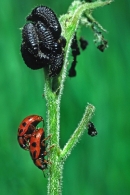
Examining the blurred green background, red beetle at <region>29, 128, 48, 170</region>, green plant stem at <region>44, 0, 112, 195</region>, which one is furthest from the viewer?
the blurred green background

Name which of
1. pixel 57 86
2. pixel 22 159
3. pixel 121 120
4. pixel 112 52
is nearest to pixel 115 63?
pixel 112 52

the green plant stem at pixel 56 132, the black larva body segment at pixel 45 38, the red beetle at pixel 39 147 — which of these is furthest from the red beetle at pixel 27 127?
the black larva body segment at pixel 45 38

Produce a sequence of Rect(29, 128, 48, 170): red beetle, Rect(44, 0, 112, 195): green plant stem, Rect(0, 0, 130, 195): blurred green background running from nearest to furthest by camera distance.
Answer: Rect(44, 0, 112, 195): green plant stem < Rect(29, 128, 48, 170): red beetle < Rect(0, 0, 130, 195): blurred green background

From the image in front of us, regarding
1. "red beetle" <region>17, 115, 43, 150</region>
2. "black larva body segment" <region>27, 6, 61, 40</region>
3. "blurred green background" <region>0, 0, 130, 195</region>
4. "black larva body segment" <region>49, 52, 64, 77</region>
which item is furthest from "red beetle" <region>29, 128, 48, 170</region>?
Result: "blurred green background" <region>0, 0, 130, 195</region>

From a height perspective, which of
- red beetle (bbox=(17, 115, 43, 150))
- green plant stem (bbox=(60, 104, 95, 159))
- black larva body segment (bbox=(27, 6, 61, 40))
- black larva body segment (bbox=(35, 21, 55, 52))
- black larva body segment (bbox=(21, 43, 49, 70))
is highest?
black larva body segment (bbox=(27, 6, 61, 40))

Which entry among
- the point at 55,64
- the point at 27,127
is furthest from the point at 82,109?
the point at 55,64

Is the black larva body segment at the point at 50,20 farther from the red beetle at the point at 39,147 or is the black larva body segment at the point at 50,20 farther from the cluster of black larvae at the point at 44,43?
the red beetle at the point at 39,147

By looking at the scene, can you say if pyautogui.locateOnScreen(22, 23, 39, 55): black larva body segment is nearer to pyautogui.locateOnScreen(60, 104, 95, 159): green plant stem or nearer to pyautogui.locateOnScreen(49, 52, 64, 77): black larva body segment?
pyautogui.locateOnScreen(49, 52, 64, 77): black larva body segment
